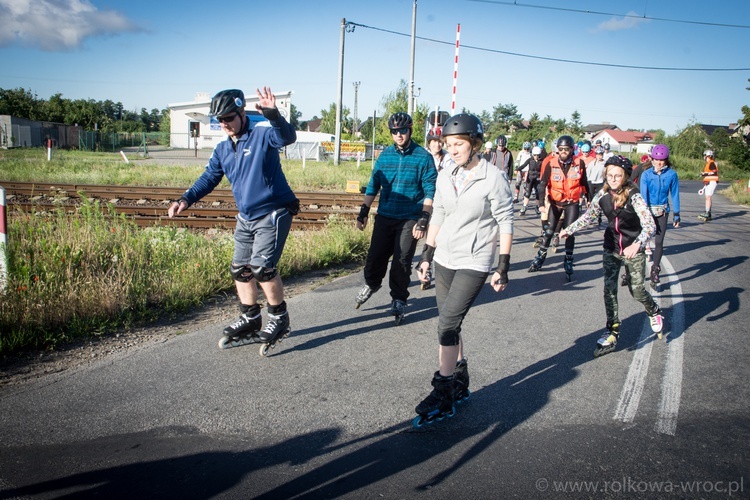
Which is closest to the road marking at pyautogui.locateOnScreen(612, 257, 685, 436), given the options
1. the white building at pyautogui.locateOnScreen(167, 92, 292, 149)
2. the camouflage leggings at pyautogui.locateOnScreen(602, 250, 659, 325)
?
the camouflage leggings at pyautogui.locateOnScreen(602, 250, 659, 325)

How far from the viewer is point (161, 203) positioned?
1273cm

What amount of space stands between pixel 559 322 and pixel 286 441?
145 inches

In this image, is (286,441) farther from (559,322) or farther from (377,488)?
(559,322)

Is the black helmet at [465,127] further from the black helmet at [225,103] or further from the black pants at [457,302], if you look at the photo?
the black helmet at [225,103]

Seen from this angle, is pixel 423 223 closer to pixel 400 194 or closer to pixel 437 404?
pixel 400 194

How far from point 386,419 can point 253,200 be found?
6.90 ft

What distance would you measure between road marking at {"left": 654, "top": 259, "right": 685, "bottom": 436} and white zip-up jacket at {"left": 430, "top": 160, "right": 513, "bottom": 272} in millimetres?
1608

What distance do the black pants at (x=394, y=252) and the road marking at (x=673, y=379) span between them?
255 cm

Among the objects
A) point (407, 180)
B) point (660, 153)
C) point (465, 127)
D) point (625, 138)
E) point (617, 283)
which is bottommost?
point (617, 283)

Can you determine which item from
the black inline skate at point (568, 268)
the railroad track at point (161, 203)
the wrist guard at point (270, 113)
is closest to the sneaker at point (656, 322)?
the black inline skate at point (568, 268)

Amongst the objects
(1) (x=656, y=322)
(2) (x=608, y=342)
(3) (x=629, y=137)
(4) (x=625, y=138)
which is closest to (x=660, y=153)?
(1) (x=656, y=322)

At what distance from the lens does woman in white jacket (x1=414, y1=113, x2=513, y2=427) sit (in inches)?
136

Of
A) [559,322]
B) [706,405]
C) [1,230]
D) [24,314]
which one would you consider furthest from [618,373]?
[1,230]

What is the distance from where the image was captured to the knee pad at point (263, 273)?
445 cm
